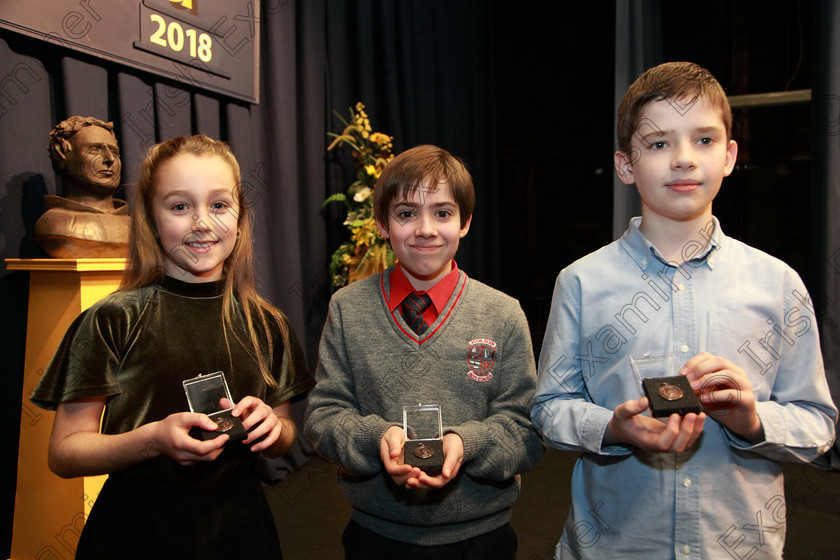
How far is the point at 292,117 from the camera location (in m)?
3.75

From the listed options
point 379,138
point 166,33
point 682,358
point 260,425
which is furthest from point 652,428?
point 379,138

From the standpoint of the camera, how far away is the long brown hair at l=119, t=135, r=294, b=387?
121 centimetres

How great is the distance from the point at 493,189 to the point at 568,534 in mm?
4330

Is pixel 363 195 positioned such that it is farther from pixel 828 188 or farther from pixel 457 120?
pixel 828 188

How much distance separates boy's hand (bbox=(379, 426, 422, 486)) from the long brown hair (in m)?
0.28

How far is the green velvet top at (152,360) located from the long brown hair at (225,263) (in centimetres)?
2

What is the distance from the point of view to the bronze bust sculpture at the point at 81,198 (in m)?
2.04

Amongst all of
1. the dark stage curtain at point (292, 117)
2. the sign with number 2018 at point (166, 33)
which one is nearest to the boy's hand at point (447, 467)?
the dark stage curtain at point (292, 117)

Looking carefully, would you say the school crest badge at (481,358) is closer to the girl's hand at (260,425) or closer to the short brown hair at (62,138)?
the girl's hand at (260,425)

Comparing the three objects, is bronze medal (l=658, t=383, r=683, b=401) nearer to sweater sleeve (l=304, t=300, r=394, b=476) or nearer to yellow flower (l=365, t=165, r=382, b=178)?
sweater sleeve (l=304, t=300, r=394, b=476)

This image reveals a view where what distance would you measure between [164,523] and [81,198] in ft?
4.72

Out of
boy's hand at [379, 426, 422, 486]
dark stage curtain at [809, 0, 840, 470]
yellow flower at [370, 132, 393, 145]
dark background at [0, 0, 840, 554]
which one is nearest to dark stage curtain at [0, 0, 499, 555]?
dark background at [0, 0, 840, 554]

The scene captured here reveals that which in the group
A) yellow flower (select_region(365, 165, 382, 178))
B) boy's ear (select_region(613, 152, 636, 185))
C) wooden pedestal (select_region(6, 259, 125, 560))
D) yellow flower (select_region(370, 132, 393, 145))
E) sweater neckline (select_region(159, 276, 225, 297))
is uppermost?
yellow flower (select_region(370, 132, 393, 145))

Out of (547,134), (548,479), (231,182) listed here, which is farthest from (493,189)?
(231,182)
